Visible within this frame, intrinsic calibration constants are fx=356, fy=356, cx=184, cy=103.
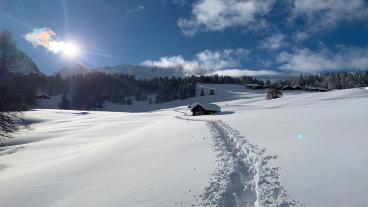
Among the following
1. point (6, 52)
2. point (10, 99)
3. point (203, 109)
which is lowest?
point (203, 109)

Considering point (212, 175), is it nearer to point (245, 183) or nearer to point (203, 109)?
point (245, 183)

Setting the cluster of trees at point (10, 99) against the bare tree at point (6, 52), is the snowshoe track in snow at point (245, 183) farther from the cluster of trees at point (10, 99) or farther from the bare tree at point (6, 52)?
the bare tree at point (6, 52)

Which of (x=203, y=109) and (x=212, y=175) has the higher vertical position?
(x=203, y=109)

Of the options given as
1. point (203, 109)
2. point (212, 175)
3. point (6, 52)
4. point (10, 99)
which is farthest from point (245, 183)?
point (203, 109)

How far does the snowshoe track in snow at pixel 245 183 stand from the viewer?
10.0 metres

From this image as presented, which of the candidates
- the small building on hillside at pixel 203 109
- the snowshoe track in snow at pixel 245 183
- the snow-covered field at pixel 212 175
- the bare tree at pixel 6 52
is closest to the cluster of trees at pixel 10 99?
the bare tree at pixel 6 52

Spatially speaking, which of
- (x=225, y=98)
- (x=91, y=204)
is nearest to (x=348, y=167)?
(x=91, y=204)

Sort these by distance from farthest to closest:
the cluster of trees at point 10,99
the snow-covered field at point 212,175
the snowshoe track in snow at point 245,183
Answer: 1. the cluster of trees at point 10,99
2. the snow-covered field at point 212,175
3. the snowshoe track in snow at point 245,183

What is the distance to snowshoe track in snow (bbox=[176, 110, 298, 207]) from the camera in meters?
10.0

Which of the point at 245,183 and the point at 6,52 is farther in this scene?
the point at 6,52

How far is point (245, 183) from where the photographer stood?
38.5ft

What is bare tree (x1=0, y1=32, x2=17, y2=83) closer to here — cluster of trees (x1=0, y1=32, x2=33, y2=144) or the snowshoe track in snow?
cluster of trees (x1=0, y1=32, x2=33, y2=144)

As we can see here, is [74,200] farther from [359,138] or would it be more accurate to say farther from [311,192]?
[359,138]

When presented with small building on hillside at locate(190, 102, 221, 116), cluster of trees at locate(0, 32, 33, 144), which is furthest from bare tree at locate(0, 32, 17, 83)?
small building on hillside at locate(190, 102, 221, 116)
